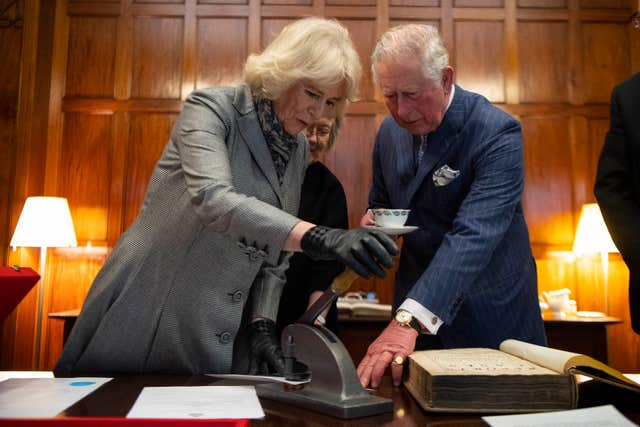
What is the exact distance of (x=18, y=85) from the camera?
15.3 ft

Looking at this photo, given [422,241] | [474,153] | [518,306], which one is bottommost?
[518,306]

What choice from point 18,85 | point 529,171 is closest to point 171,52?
point 18,85

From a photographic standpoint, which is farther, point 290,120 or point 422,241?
point 422,241

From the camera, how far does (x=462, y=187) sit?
5.78ft

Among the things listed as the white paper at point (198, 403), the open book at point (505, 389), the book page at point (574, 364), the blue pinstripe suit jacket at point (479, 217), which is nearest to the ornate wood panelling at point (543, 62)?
the blue pinstripe suit jacket at point (479, 217)

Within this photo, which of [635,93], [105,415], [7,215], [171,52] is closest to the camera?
[105,415]

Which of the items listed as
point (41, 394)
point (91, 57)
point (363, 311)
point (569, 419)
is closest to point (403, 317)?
point (569, 419)

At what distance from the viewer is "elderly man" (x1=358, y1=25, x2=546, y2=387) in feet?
5.49

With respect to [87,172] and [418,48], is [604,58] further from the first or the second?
[87,172]

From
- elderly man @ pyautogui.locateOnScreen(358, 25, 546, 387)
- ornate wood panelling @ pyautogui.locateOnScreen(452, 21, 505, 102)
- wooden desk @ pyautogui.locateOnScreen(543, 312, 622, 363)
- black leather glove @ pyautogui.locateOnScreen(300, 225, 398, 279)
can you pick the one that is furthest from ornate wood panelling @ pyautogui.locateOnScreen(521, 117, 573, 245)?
black leather glove @ pyautogui.locateOnScreen(300, 225, 398, 279)

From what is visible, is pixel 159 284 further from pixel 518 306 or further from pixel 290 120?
pixel 518 306

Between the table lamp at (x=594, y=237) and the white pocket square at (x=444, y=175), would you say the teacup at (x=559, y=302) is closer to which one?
the table lamp at (x=594, y=237)

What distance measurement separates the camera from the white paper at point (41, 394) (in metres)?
0.92

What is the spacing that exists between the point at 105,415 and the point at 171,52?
447 centimetres
